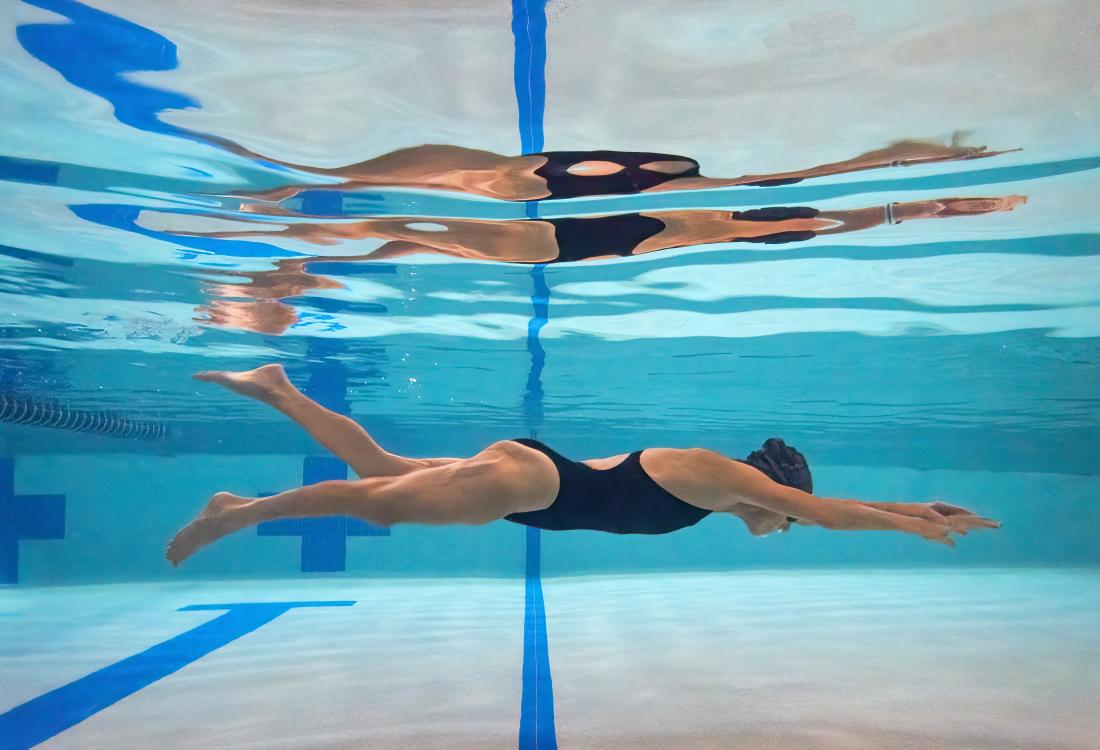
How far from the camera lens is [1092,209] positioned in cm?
1272

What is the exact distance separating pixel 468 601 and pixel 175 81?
14.4 m

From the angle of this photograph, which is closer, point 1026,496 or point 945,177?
point 945,177

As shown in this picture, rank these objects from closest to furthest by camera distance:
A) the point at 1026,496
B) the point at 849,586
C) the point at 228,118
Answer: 1. the point at 228,118
2. the point at 849,586
3. the point at 1026,496

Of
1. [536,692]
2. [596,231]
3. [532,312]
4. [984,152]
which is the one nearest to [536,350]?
[532,312]

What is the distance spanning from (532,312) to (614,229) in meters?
6.21

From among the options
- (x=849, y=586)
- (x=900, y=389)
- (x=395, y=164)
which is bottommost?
(x=849, y=586)

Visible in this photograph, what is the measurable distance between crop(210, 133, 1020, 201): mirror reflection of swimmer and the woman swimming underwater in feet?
12.5

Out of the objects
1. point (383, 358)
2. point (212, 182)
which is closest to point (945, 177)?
point (212, 182)

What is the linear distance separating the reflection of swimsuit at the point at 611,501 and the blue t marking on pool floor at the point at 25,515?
21.3 meters

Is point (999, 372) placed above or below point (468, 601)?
above

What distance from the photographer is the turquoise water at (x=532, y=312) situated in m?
7.56

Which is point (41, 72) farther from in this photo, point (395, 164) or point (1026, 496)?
point (1026, 496)

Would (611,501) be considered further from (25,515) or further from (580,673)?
(25,515)

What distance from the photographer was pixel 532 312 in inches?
722
